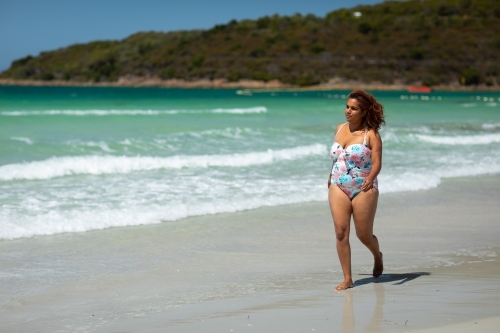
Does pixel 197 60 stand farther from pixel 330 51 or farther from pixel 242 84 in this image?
pixel 330 51

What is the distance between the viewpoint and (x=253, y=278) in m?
6.15

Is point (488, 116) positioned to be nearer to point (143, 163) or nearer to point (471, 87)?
point (143, 163)

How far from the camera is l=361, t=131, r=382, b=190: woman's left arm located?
541cm

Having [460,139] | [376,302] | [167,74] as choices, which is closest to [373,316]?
[376,302]

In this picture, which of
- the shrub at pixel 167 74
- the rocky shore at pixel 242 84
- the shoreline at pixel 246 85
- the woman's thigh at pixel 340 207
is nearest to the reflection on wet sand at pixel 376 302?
the woman's thigh at pixel 340 207

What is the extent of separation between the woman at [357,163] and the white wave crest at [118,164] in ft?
25.4

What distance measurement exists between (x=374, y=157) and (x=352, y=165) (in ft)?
0.56

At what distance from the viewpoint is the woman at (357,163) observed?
5.43 metres

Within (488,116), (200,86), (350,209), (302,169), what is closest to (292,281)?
(350,209)

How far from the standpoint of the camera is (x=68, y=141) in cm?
1838

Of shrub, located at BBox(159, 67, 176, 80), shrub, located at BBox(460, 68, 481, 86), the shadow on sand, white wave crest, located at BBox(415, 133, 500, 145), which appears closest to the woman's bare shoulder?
the shadow on sand

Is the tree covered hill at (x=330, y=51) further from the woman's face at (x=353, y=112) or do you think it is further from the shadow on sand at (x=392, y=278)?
the woman's face at (x=353, y=112)

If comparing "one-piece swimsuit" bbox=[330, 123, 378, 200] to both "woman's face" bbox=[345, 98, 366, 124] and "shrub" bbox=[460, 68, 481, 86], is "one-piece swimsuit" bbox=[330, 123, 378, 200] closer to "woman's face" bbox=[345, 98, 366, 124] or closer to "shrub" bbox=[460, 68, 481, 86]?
"woman's face" bbox=[345, 98, 366, 124]

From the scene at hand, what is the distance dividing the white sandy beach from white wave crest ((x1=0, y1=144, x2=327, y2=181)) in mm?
4434
